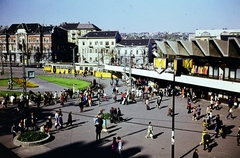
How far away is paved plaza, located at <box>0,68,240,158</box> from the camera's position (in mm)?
15633

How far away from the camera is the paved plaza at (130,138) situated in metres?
15.6

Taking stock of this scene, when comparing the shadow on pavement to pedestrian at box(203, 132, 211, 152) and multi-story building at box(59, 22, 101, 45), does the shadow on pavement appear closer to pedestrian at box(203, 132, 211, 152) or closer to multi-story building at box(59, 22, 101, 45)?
pedestrian at box(203, 132, 211, 152)

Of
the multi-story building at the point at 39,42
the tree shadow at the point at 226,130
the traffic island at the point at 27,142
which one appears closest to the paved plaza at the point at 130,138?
the tree shadow at the point at 226,130

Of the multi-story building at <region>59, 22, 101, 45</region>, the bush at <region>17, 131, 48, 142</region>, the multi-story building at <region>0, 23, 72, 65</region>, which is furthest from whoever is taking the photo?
the multi-story building at <region>59, 22, 101, 45</region>

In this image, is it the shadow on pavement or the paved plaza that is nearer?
the shadow on pavement

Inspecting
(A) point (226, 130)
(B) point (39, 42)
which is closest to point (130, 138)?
(A) point (226, 130)

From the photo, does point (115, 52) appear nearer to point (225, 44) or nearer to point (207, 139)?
point (225, 44)

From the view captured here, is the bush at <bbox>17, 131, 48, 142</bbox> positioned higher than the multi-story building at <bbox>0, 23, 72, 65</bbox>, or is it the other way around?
the multi-story building at <bbox>0, 23, 72, 65</bbox>

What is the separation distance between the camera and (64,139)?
18.1 metres

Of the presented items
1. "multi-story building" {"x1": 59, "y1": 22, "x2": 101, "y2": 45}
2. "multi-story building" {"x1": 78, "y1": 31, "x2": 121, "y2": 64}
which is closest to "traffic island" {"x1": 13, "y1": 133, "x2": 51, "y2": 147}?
"multi-story building" {"x1": 78, "y1": 31, "x2": 121, "y2": 64}

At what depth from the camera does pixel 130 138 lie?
18.2m

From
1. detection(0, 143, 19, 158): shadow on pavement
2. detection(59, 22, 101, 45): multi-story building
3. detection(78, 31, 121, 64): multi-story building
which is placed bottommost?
detection(0, 143, 19, 158): shadow on pavement

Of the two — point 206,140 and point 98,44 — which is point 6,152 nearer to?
point 206,140

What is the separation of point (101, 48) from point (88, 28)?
66.5 ft
